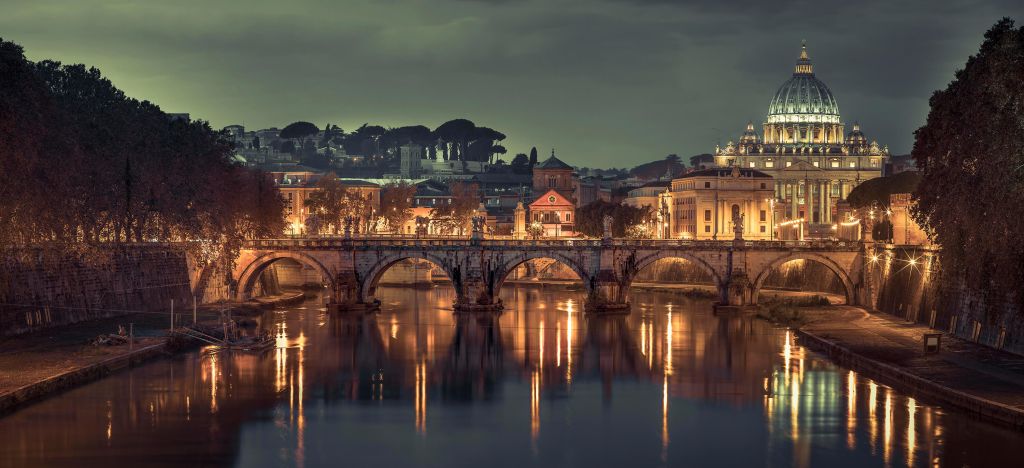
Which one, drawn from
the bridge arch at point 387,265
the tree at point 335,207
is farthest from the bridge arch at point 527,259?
the tree at point 335,207

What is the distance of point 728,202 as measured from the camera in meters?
158

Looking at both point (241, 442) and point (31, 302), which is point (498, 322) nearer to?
point (31, 302)

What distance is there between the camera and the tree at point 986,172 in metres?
51.1

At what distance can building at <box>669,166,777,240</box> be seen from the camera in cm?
15700

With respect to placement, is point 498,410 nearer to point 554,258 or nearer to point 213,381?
point 213,381

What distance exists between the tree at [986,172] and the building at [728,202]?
93.3 metres

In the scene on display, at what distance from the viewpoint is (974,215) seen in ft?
179

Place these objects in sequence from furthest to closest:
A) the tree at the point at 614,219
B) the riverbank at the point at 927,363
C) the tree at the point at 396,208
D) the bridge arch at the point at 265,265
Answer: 1. the tree at the point at 396,208
2. the tree at the point at 614,219
3. the bridge arch at the point at 265,265
4. the riverbank at the point at 927,363

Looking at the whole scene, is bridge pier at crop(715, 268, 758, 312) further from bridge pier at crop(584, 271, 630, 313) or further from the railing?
bridge pier at crop(584, 271, 630, 313)

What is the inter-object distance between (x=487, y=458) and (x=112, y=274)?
123 ft

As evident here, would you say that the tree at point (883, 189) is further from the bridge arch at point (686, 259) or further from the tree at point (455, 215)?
the tree at point (455, 215)

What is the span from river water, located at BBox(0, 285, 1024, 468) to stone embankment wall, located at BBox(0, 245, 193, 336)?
747cm

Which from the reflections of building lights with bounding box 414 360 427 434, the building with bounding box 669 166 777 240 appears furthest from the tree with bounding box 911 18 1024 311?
the building with bounding box 669 166 777 240

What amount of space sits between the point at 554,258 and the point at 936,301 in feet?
92.8
